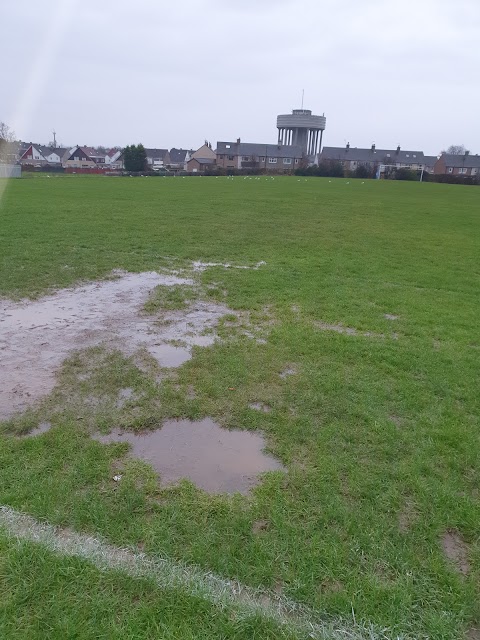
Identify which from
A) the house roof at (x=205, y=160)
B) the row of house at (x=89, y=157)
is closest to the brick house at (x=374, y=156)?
the house roof at (x=205, y=160)

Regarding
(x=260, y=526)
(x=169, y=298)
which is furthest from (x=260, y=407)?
(x=169, y=298)

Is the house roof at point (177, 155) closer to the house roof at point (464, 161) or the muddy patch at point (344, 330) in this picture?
the house roof at point (464, 161)

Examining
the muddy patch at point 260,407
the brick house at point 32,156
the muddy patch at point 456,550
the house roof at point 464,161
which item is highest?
the house roof at point 464,161

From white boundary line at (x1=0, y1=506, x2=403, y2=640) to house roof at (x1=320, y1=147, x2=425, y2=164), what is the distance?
99.2 metres

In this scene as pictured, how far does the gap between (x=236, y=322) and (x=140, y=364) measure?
1.95m

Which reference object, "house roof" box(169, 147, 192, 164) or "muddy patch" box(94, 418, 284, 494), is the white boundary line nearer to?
"muddy patch" box(94, 418, 284, 494)

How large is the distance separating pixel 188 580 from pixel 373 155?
4164 inches

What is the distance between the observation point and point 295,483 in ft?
11.0

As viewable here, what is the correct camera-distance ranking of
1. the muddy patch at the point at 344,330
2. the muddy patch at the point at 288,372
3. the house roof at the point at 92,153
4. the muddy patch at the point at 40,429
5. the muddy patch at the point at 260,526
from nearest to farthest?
the muddy patch at the point at 260,526
the muddy patch at the point at 40,429
the muddy patch at the point at 288,372
the muddy patch at the point at 344,330
the house roof at the point at 92,153

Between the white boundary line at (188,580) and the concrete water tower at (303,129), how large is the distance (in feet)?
344

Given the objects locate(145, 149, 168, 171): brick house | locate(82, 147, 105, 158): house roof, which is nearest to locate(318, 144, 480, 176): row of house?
locate(145, 149, 168, 171): brick house

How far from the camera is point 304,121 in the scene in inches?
3999

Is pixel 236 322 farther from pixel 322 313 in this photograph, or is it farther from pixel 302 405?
pixel 302 405

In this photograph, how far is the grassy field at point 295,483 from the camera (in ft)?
7.95
